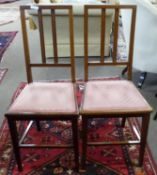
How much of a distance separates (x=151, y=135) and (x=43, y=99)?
93 centimetres

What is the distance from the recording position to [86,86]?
181 cm

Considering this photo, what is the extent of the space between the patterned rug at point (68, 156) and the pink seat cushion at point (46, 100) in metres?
0.45

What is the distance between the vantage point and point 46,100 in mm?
1639

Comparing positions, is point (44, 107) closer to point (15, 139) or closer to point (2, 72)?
point (15, 139)

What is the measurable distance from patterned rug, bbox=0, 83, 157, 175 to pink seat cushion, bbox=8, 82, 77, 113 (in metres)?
0.45

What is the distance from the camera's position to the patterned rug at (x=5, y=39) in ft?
13.4

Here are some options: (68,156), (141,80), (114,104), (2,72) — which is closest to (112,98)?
(114,104)

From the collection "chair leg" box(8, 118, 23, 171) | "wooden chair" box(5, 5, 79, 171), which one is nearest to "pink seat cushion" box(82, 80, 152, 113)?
"wooden chair" box(5, 5, 79, 171)

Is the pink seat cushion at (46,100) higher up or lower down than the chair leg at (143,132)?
higher up

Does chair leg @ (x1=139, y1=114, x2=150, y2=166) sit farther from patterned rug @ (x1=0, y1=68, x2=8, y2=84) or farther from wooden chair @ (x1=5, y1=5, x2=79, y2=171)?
patterned rug @ (x1=0, y1=68, x2=8, y2=84)

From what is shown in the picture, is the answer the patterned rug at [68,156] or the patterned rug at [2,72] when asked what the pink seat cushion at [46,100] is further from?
the patterned rug at [2,72]

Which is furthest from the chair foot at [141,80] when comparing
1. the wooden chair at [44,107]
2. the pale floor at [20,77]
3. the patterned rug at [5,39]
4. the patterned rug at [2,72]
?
the patterned rug at [5,39]

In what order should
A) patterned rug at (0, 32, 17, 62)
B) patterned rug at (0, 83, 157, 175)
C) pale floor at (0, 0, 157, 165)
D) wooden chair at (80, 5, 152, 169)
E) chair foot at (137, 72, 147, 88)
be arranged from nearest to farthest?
wooden chair at (80, 5, 152, 169)
patterned rug at (0, 83, 157, 175)
pale floor at (0, 0, 157, 165)
chair foot at (137, 72, 147, 88)
patterned rug at (0, 32, 17, 62)

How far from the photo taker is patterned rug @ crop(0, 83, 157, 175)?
68.1 inches
